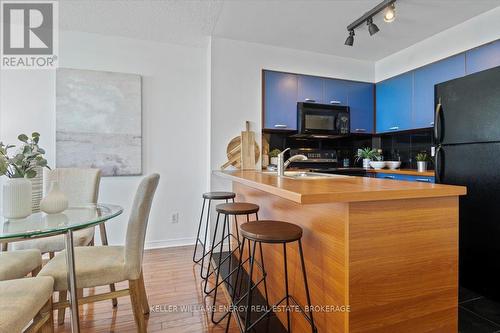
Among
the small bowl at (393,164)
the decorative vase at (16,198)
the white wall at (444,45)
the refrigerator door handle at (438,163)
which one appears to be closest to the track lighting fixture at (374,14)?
the white wall at (444,45)

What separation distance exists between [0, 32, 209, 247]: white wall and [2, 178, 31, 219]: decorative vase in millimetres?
1648

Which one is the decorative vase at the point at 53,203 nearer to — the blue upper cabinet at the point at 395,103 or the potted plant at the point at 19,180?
the potted plant at the point at 19,180

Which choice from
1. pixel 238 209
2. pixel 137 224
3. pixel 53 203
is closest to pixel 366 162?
pixel 238 209

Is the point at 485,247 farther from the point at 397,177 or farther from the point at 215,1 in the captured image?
the point at 215,1

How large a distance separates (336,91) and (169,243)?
120 inches

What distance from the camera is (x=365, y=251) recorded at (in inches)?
45.5

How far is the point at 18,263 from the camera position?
1.53 metres

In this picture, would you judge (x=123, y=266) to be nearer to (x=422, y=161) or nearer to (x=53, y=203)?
(x=53, y=203)

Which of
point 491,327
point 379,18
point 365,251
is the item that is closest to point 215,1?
point 379,18

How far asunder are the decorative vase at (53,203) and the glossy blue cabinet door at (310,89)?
2802mm

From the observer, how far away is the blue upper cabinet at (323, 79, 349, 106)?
3598 mm

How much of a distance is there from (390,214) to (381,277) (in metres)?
0.29

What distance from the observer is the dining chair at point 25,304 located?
973 mm

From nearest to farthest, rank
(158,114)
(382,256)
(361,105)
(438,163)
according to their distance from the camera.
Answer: (382,256) < (438,163) < (158,114) < (361,105)
